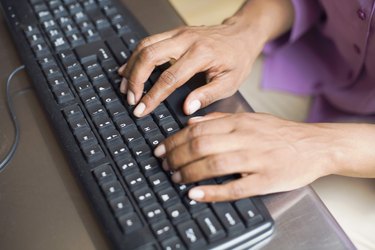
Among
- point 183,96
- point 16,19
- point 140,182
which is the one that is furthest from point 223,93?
point 16,19

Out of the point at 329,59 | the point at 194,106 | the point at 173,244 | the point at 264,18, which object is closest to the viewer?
the point at 173,244

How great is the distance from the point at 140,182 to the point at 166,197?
3cm

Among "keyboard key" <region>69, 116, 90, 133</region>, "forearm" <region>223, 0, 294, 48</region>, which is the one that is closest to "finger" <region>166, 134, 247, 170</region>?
"keyboard key" <region>69, 116, 90, 133</region>

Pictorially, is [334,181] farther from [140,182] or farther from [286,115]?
[140,182]

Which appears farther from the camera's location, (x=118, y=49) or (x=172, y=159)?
(x=118, y=49)

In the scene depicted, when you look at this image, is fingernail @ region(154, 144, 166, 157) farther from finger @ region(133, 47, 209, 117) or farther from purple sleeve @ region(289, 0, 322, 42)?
purple sleeve @ region(289, 0, 322, 42)

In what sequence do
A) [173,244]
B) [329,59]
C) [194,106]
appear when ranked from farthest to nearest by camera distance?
[329,59], [194,106], [173,244]

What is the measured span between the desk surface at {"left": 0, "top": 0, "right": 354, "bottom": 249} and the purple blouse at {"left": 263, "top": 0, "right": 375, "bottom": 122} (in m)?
0.23

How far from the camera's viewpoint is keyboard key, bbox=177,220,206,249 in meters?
0.42

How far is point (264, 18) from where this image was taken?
2.31 feet

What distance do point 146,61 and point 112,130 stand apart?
9 centimetres

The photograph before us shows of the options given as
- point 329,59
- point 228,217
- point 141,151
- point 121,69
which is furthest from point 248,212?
point 329,59

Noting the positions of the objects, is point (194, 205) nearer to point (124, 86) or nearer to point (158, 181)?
point (158, 181)

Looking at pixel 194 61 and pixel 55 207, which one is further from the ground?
pixel 194 61
